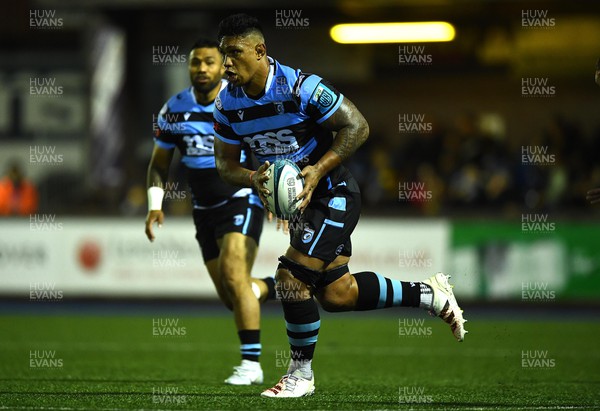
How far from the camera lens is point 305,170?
6.32 m

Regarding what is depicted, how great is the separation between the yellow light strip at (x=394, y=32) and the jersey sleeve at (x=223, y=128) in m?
13.0

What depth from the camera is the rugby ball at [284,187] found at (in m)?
6.25

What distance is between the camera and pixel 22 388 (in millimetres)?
7203

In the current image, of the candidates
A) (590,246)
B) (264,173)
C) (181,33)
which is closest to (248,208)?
(264,173)

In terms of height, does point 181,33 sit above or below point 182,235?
above

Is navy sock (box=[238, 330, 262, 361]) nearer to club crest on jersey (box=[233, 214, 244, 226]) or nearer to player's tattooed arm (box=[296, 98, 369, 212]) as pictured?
club crest on jersey (box=[233, 214, 244, 226])

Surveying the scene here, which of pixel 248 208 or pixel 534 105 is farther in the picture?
pixel 534 105

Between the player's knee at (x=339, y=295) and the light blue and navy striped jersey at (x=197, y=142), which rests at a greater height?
the light blue and navy striped jersey at (x=197, y=142)

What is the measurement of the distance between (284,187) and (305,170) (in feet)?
0.58

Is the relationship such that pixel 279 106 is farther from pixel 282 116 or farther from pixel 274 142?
pixel 274 142

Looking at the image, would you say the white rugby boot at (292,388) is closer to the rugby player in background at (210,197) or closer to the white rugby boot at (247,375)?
the white rugby boot at (247,375)

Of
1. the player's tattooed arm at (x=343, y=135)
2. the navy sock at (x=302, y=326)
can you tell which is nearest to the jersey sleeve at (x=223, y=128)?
the player's tattooed arm at (x=343, y=135)

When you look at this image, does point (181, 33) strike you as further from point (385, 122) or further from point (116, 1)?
point (385, 122)

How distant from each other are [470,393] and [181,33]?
14.9 meters
